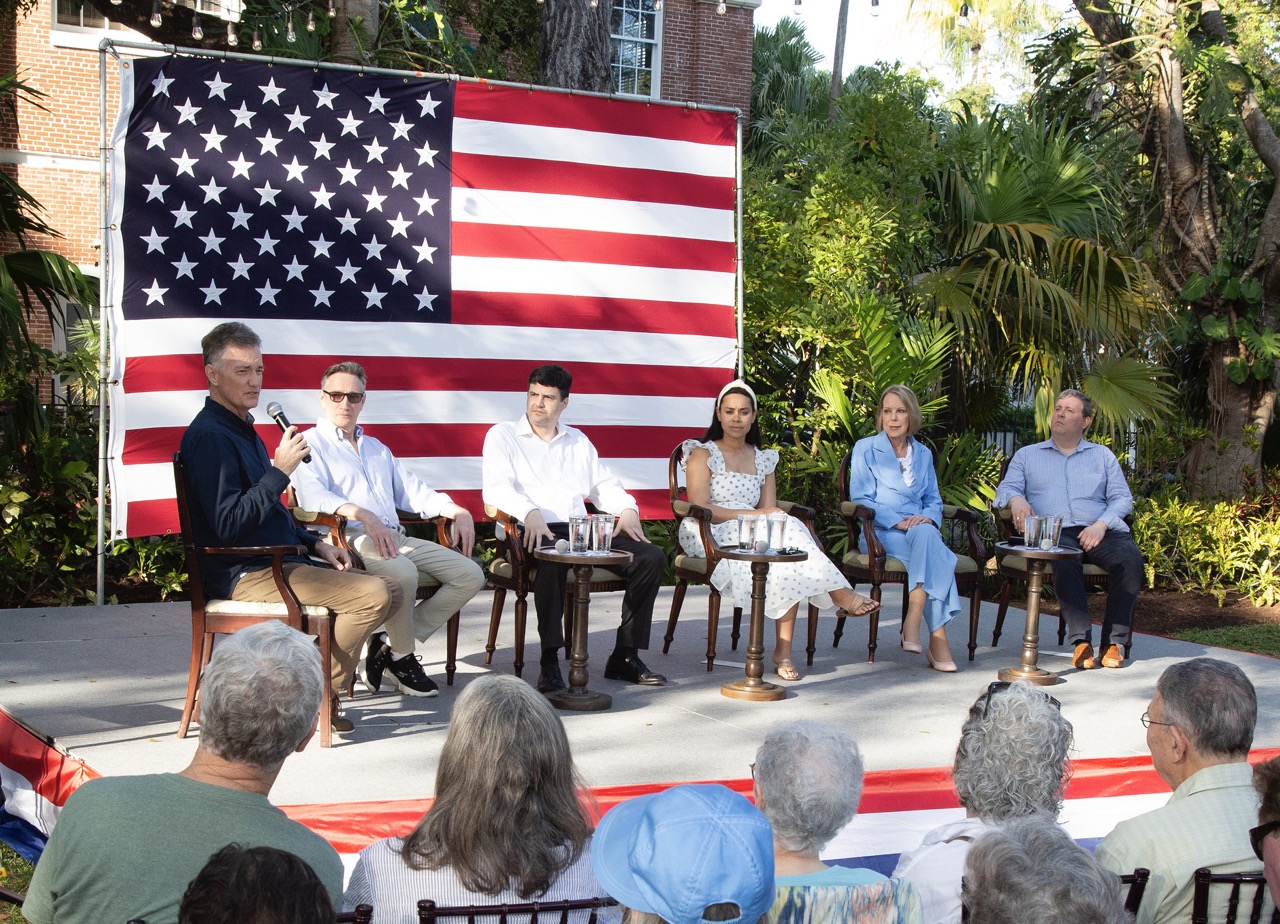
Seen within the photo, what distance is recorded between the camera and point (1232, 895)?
2.01 meters

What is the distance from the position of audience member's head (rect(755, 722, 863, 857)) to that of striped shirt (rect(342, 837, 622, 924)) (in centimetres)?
29

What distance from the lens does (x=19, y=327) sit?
225 inches

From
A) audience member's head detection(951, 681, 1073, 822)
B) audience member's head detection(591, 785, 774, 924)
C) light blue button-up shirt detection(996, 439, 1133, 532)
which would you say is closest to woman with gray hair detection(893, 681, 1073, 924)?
audience member's head detection(951, 681, 1073, 822)

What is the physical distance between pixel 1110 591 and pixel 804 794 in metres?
4.38

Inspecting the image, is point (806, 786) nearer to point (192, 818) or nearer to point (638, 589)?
point (192, 818)

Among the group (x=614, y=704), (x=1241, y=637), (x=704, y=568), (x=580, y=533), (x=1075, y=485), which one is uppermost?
(x=1075, y=485)

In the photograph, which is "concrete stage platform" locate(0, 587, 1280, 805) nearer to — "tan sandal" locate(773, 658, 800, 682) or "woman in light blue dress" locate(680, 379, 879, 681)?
"tan sandal" locate(773, 658, 800, 682)

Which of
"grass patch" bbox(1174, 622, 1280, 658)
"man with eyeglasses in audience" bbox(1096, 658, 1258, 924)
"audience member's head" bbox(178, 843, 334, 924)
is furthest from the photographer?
"grass patch" bbox(1174, 622, 1280, 658)

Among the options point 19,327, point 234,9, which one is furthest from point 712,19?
point 19,327

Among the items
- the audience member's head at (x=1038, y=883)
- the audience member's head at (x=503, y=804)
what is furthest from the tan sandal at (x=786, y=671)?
the audience member's head at (x=1038, y=883)

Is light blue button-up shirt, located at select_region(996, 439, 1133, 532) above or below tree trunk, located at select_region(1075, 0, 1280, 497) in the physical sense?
below

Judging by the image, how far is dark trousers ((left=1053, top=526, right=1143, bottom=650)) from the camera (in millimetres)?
5820

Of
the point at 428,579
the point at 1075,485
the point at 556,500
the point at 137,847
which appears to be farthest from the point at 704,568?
the point at 137,847

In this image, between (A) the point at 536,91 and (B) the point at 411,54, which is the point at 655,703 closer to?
(A) the point at 536,91
